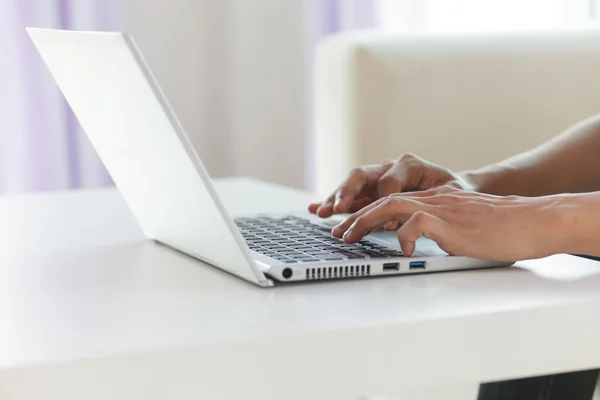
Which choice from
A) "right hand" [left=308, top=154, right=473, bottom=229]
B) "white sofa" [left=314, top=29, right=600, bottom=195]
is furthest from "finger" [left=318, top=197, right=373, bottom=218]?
"white sofa" [left=314, top=29, right=600, bottom=195]

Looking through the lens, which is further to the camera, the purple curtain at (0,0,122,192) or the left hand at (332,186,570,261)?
the purple curtain at (0,0,122,192)

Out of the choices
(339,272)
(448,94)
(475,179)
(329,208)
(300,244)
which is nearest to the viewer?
(339,272)

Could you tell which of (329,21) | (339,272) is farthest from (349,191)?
(329,21)

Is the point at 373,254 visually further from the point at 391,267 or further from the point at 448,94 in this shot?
the point at 448,94

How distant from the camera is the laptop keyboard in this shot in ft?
2.82

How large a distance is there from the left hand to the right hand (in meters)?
0.24

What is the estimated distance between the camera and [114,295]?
78 centimetres

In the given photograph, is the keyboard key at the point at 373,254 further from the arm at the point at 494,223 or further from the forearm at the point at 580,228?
the forearm at the point at 580,228

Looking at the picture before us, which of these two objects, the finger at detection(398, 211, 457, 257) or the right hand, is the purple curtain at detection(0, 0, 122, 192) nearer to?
the right hand

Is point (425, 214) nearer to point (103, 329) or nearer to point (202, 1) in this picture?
point (103, 329)

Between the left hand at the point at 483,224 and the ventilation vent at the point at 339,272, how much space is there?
5 centimetres

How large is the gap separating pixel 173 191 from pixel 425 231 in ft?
0.78

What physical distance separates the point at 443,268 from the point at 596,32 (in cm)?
143

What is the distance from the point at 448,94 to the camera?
2.01 metres
